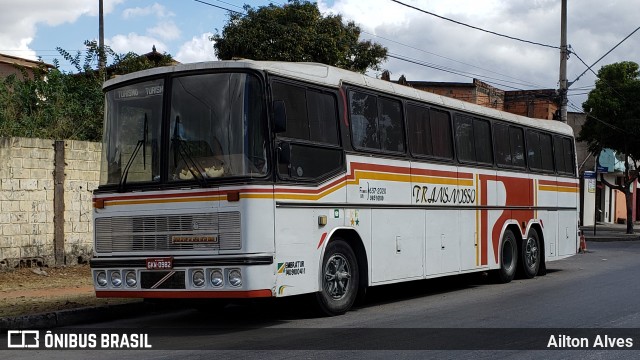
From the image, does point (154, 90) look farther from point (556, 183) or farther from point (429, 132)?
point (556, 183)

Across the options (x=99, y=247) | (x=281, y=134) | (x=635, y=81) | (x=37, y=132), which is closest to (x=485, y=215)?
(x=281, y=134)

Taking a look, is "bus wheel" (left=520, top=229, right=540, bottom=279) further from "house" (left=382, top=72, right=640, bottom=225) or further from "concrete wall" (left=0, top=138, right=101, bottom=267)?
"house" (left=382, top=72, right=640, bottom=225)

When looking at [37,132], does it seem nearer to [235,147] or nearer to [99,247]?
[99,247]

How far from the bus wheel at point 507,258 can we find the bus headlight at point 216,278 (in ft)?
25.7

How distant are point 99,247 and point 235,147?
2.34 metres

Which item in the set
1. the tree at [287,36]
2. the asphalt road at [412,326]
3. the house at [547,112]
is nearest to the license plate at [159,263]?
the asphalt road at [412,326]

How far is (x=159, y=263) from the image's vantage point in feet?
32.6

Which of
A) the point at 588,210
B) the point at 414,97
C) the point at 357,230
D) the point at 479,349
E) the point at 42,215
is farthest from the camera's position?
the point at 588,210

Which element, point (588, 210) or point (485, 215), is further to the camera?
point (588, 210)

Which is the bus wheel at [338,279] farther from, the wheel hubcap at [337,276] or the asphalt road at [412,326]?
the asphalt road at [412,326]

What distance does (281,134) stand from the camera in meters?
10.1

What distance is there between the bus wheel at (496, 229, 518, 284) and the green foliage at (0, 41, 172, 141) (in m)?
9.06

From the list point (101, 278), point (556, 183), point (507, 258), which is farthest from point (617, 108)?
point (101, 278)

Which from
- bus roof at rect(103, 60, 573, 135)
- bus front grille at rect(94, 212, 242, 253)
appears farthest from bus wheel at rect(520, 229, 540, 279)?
bus front grille at rect(94, 212, 242, 253)
